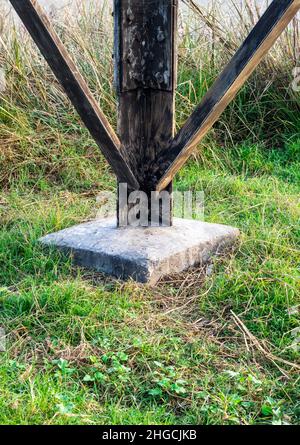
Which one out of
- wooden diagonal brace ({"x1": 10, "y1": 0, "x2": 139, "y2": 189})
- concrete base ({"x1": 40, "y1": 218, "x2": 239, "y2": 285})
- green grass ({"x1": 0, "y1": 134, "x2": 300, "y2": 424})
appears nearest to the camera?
green grass ({"x1": 0, "y1": 134, "x2": 300, "y2": 424})

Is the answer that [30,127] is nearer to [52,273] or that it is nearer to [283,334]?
[52,273]

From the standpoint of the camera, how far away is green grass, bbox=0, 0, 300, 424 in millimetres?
2195

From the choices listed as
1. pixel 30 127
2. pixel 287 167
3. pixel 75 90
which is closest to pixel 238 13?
pixel 287 167

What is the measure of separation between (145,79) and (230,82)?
0.49 m

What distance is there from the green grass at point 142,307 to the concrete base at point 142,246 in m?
0.07

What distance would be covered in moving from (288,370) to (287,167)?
103 inches

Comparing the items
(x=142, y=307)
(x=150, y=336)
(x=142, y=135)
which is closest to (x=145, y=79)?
(x=142, y=135)

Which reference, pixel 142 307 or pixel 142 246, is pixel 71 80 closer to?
pixel 142 246

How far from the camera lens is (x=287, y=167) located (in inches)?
189

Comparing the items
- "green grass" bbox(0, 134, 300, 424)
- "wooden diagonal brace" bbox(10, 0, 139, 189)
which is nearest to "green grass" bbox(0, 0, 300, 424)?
"green grass" bbox(0, 134, 300, 424)

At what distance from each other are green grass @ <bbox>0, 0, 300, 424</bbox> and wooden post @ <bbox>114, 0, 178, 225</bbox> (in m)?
0.63

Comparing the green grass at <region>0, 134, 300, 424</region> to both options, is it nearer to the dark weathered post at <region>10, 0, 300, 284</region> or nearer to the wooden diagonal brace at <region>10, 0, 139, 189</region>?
the dark weathered post at <region>10, 0, 300, 284</region>

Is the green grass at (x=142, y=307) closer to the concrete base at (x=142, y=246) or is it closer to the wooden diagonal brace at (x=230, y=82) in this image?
the concrete base at (x=142, y=246)

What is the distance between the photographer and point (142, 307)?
2.79 meters
